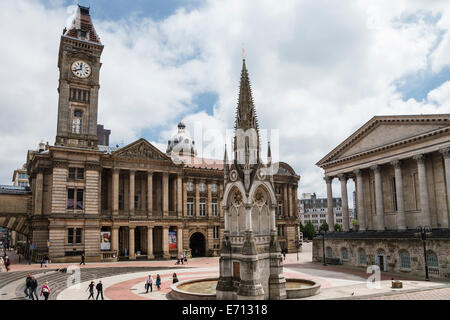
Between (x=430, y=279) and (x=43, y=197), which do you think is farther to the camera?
(x=43, y=197)

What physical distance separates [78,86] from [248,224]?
42.8m

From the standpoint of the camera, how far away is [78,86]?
5456 centimetres

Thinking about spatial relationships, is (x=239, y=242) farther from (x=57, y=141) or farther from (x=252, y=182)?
(x=57, y=141)

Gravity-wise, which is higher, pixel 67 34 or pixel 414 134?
pixel 67 34

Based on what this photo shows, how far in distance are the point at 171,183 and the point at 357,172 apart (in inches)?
1261

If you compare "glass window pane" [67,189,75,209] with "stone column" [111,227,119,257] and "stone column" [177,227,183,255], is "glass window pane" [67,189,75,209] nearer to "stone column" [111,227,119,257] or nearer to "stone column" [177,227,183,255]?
"stone column" [111,227,119,257]

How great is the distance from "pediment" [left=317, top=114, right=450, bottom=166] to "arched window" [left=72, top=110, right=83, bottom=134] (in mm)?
38698

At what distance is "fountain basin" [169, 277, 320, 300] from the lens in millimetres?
23812

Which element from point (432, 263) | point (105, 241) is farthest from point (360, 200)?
point (105, 241)

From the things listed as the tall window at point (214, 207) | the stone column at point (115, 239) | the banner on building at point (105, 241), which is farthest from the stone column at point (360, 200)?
the banner on building at point (105, 241)

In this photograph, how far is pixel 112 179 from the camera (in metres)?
55.9

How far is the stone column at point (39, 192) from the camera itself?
164 feet
